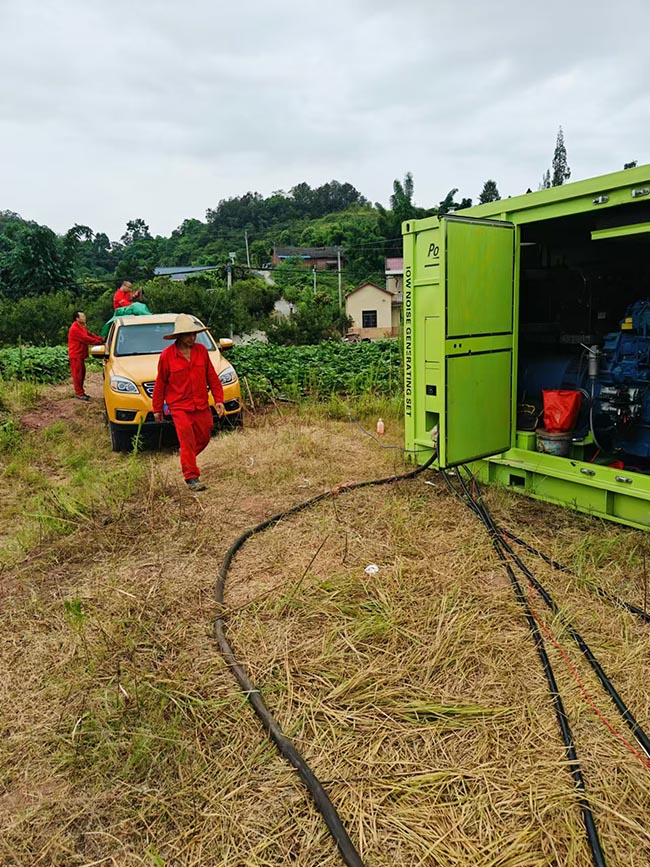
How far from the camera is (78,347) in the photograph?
11250 millimetres

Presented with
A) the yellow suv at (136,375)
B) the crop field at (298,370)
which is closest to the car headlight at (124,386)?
the yellow suv at (136,375)

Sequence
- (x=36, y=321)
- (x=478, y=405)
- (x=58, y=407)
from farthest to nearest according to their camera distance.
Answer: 1. (x=36, y=321)
2. (x=58, y=407)
3. (x=478, y=405)

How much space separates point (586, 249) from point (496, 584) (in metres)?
4.33

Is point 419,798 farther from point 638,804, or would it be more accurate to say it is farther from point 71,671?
point 71,671

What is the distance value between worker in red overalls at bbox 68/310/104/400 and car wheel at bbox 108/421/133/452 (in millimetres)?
3622

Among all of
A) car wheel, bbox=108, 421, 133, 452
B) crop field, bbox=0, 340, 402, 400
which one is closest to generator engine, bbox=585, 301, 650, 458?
crop field, bbox=0, 340, 402, 400

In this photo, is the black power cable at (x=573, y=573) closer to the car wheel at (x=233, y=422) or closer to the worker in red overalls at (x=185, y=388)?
the worker in red overalls at (x=185, y=388)

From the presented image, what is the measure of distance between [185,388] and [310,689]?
12.8ft

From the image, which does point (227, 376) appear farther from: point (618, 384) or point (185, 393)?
point (618, 384)

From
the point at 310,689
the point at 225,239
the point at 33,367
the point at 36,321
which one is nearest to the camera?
the point at 310,689

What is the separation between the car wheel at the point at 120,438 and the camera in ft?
26.1

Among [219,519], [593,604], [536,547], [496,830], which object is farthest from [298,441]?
[496,830]

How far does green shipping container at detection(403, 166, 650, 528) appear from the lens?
4801 mm

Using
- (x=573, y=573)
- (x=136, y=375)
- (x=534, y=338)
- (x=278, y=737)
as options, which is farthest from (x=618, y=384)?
(x=136, y=375)
